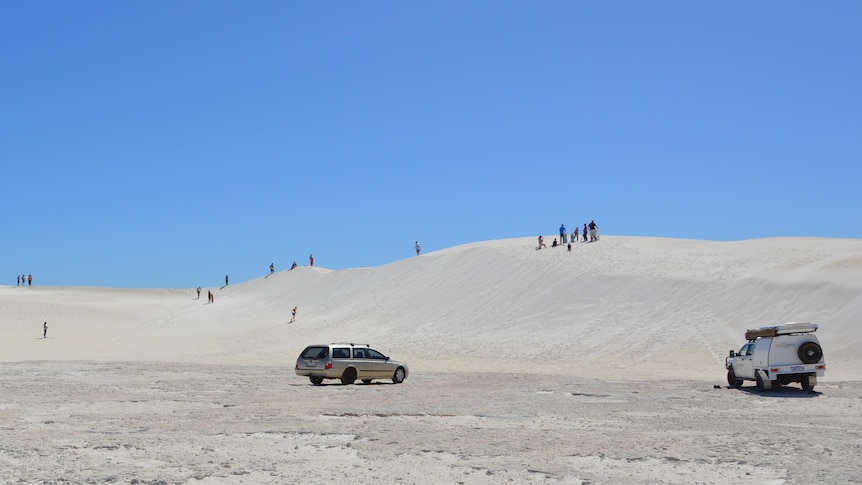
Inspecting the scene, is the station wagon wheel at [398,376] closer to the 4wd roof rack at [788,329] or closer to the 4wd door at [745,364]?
the 4wd door at [745,364]

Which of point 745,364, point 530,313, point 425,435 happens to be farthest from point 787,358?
point 530,313

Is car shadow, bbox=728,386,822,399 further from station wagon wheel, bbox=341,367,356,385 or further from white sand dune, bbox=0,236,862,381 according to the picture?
station wagon wheel, bbox=341,367,356,385

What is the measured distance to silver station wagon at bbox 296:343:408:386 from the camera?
84.2ft

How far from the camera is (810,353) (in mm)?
22266

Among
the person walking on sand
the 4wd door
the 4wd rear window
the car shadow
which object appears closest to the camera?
the car shadow

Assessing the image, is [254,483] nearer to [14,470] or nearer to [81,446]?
[14,470]

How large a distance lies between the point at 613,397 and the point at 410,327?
30.4m

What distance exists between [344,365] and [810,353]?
13231 millimetres

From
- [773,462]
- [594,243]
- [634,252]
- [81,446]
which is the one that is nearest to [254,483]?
[81,446]

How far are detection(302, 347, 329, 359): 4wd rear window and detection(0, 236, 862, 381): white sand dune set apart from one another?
9416mm

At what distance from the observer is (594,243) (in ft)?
195

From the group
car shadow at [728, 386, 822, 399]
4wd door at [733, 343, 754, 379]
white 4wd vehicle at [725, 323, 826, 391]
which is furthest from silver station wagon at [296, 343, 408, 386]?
white 4wd vehicle at [725, 323, 826, 391]

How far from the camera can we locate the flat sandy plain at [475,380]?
10.6 meters

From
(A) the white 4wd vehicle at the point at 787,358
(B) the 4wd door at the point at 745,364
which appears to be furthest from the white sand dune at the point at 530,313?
(A) the white 4wd vehicle at the point at 787,358
